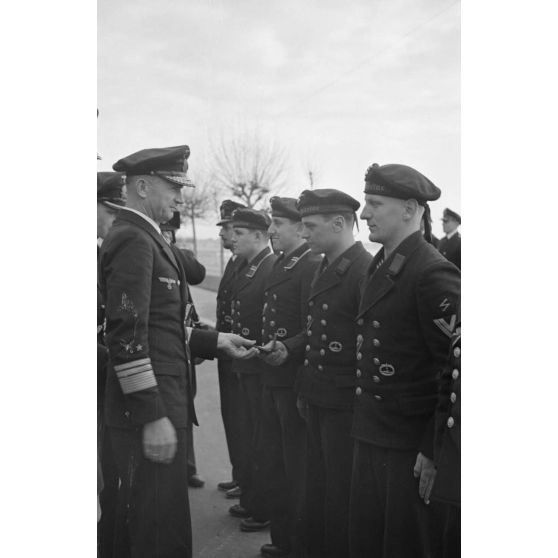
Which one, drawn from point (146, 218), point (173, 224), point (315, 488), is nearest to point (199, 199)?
point (173, 224)

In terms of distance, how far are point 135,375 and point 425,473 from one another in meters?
1.08

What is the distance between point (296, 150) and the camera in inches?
113

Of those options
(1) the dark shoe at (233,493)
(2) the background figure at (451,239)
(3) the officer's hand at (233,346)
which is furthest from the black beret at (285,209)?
(1) the dark shoe at (233,493)

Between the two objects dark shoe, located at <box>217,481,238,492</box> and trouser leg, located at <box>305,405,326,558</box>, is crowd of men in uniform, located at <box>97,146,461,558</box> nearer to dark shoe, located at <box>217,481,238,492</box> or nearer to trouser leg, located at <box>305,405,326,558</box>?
trouser leg, located at <box>305,405,326,558</box>

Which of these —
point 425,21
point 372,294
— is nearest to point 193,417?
point 372,294

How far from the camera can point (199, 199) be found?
3070 millimetres

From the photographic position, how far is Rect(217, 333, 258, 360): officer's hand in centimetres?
297

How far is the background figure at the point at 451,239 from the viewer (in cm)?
247

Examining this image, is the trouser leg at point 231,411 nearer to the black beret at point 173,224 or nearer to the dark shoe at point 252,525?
the dark shoe at point 252,525

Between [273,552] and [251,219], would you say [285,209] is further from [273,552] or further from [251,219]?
[273,552]
